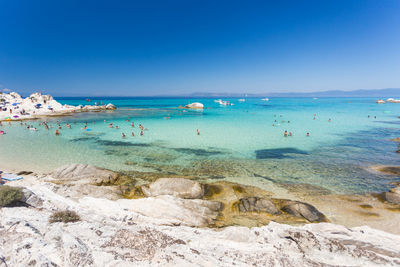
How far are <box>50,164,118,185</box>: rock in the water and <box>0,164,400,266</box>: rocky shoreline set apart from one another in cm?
187

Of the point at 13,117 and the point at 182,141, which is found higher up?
the point at 13,117

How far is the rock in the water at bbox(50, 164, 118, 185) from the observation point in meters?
13.5

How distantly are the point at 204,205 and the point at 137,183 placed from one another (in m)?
6.05

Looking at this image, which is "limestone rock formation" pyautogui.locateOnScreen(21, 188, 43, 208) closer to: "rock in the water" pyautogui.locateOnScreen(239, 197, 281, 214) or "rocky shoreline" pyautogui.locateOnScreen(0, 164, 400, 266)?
"rocky shoreline" pyautogui.locateOnScreen(0, 164, 400, 266)

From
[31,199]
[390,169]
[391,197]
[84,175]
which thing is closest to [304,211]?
[391,197]

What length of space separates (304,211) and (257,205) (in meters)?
2.35

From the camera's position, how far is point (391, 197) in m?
11.5

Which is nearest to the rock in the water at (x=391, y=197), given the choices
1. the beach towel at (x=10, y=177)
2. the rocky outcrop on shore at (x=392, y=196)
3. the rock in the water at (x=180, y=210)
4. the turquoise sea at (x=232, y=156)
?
the rocky outcrop on shore at (x=392, y=196)

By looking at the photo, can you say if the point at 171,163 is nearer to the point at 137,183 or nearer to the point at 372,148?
the point at 137,183

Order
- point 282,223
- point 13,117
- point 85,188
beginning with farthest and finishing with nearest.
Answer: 1. point 13,117
2. point 85,188
3. point 282,223

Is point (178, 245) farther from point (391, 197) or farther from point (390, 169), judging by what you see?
point (390, 169)

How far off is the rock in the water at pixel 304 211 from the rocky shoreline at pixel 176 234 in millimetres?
49

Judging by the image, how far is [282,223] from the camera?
29.9ft

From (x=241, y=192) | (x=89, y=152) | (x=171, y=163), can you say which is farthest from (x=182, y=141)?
(x=241, y=192)
